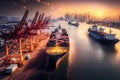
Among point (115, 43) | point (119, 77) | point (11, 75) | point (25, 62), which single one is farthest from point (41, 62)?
point (115, 43)

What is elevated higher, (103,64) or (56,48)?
(56,48)

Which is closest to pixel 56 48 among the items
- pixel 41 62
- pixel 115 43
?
pixel 41 62

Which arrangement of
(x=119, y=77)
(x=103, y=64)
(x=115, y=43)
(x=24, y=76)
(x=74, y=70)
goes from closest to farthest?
(x=24, y=76)
(x=119, y=77)
(x=74, y=70)
(x=103, y=64)
(x=115, y=43)

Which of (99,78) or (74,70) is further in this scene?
(74,70)

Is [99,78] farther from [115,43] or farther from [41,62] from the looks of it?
[115,43]

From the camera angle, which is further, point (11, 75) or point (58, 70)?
point (58, 70)

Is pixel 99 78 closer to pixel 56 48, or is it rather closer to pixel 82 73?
pixel 82 73

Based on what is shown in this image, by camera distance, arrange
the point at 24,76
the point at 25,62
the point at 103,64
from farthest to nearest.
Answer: the point at 103,64
the point at 25,62
the point at 24,76

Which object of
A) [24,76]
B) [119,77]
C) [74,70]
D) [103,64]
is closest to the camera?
[24,76]

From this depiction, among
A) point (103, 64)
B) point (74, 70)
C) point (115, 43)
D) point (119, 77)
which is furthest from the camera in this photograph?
point (115, 43)
